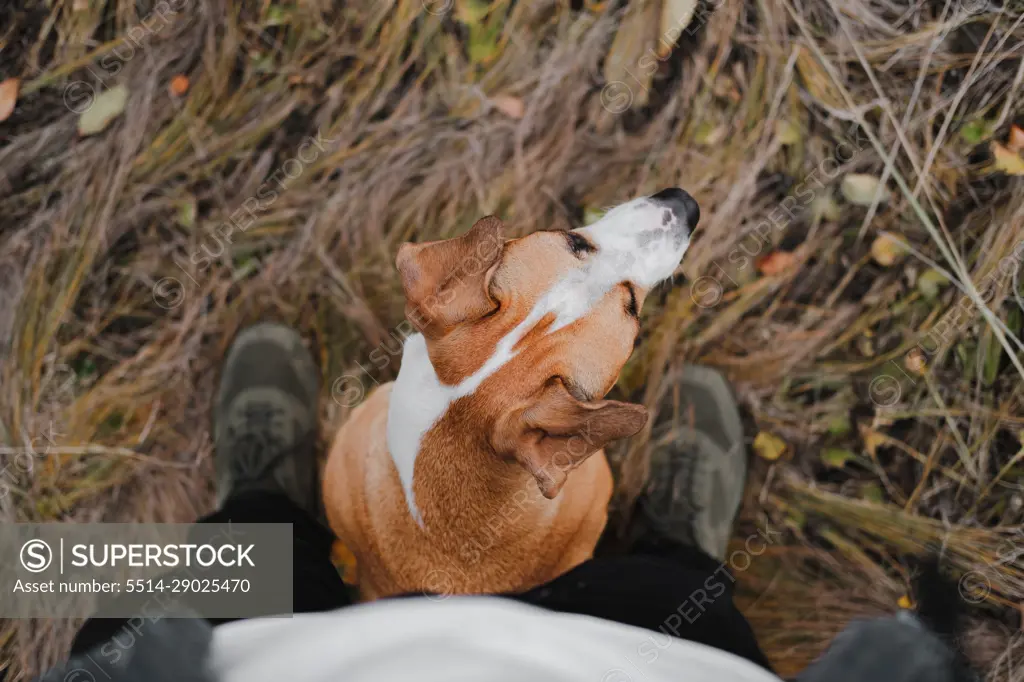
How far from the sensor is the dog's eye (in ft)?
7.84

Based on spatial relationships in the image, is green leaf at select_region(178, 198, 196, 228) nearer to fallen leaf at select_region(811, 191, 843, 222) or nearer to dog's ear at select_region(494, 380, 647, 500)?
dog's ear at select_region(494, 380, 647, 500)

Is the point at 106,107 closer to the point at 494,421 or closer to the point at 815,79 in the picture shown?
the point at 494,421

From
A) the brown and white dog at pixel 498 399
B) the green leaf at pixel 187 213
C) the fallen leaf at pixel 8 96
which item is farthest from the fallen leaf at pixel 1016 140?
the fallen leaf at pixel 8 96

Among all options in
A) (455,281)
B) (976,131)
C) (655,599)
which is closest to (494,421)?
(455,281)

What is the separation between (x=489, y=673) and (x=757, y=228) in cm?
224

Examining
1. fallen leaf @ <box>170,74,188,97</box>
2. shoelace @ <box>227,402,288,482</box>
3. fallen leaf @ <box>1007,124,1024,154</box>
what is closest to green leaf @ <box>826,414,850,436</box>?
fallen leaf @ <box>1007,124,1024,154</box>

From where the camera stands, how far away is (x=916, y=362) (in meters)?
3.32

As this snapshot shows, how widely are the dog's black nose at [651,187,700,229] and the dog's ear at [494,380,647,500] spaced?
0.94 meters

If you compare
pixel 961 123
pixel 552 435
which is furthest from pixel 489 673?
pixel 961 123

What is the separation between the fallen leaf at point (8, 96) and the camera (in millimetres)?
3348

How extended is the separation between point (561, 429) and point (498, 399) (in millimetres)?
203

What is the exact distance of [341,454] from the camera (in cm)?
283

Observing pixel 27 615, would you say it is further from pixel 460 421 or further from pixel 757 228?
pixel 757 228

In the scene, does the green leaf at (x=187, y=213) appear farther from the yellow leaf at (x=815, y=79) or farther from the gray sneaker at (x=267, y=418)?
the yellow leaf at (x=815, y=79)
